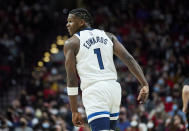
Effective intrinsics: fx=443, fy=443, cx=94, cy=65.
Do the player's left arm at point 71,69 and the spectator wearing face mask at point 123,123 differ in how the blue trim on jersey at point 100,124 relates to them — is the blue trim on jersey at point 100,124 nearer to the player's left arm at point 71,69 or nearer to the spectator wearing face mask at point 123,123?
the player's left arm at point 71,69

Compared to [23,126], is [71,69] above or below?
above

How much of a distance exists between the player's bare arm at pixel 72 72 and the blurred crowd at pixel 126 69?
6317 millimetres

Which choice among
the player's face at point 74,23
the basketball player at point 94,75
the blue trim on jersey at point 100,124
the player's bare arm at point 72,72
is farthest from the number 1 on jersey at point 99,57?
the blue trim on jersey at point 100,124

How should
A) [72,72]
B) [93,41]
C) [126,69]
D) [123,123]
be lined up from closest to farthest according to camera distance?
[72,72], [93,41], [123,123], [126,69]

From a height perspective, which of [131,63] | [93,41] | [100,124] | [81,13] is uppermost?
[81,13]

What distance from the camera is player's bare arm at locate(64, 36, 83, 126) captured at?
4914 millimetres

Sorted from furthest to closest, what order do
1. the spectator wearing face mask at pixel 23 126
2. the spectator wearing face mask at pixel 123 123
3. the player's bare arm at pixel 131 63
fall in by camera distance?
the spectator wearing face mask at pixel 123 123
the spectator wearing face mask at pixel 23 126
the player's bare arm at pixel 131 63

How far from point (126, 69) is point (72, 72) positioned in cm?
1127

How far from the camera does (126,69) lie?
16.1m

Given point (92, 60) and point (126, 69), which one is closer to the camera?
point (92, 60)

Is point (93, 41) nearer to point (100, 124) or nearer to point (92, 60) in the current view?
point (92, 60)

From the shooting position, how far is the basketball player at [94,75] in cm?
487

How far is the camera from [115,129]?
5121mm

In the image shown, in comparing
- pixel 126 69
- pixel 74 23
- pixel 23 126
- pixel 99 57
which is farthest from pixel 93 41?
pixel 126 69
